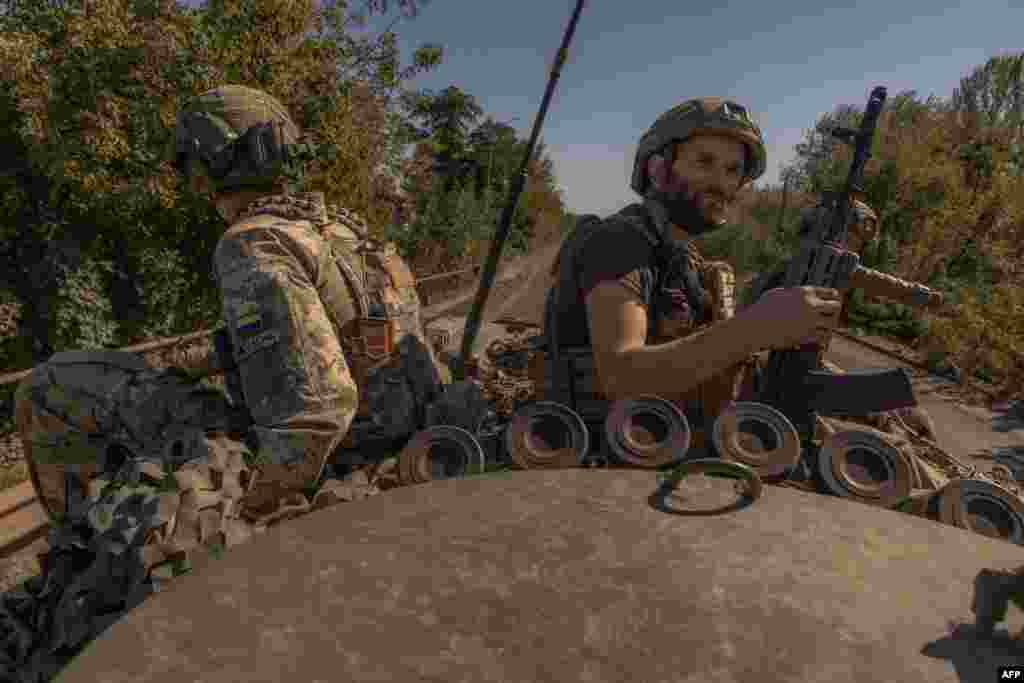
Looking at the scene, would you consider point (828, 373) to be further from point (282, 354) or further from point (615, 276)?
point (282, 354)

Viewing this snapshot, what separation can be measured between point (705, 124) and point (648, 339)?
2.56ft

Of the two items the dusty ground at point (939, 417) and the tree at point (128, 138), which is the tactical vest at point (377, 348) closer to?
the dusty ground at point (939, 417)

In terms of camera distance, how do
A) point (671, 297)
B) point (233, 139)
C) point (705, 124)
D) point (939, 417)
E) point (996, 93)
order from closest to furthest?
point (705, 124) → point (671, 297) → point (233, 139) → point (939, 417) → point (996, 93)

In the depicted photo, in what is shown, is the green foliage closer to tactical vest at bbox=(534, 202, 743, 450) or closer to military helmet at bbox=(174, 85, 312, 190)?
tactical vest at bbox=(534, 202, 743, 450)

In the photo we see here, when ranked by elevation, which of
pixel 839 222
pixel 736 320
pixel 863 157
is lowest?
pixel 736 320

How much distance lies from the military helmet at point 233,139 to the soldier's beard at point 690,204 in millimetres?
1529

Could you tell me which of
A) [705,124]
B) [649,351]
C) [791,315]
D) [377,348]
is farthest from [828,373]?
[377,348]

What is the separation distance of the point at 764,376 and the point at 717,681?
4.78 feet

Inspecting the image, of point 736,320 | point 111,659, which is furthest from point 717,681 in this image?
point 736,320

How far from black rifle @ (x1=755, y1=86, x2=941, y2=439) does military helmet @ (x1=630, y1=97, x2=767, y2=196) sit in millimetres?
372

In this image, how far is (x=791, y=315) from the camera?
173 cm

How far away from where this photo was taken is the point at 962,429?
6.54 meters

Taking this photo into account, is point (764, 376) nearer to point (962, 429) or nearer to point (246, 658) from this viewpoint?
point (246, 658)

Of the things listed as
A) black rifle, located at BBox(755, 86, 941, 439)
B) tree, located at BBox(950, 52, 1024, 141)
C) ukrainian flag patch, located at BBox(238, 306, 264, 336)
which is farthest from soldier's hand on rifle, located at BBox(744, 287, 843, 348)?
tree, located at BBox(950, 52, 1024, 141)
